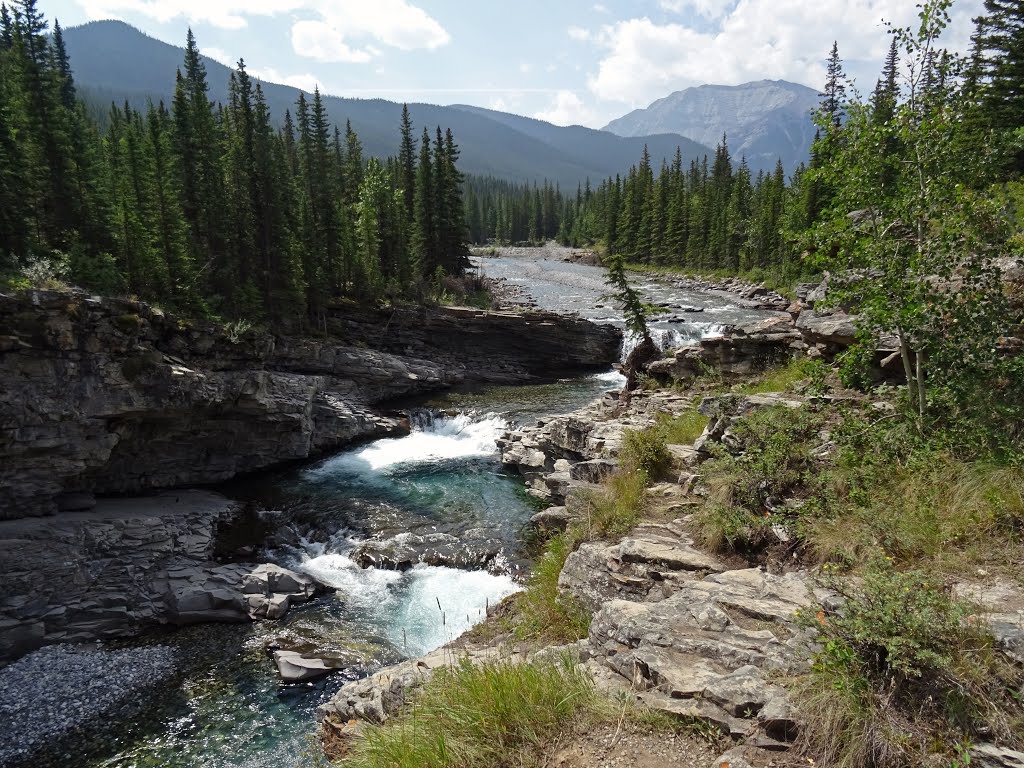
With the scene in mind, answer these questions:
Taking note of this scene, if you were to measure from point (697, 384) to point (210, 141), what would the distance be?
28695 millimetres

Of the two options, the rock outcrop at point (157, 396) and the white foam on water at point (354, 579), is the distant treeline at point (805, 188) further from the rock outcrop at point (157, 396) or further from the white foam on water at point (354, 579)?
the rock outcrop at point (157, 396)

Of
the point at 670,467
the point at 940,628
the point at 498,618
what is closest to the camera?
the point at 940,628

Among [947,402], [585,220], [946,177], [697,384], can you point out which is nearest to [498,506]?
[697,384]

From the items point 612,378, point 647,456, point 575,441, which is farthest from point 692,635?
point 612,378

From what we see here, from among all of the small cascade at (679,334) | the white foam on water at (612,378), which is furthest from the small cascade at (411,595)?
the small cascade at (679,334)

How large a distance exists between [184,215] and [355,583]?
76.0ft

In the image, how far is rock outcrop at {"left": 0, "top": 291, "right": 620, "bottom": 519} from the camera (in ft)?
49.8

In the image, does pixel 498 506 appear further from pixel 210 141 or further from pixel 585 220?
→ pixel 585 220

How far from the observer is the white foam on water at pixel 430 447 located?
2272 centimetres

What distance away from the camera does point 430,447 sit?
80.6 feet

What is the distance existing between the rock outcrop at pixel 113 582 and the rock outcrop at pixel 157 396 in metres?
2.02

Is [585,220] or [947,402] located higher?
[585,220]

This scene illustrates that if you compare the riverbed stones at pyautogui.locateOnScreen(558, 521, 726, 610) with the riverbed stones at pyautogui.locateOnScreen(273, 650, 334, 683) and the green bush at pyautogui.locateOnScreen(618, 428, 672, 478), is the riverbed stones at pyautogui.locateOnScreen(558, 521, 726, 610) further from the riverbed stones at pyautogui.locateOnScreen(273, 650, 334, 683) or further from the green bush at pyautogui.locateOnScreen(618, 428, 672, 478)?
the riverbed stones at pyautogui.locateOnScreen(273, 650, 334, 683)

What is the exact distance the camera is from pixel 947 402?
23.6 feet
